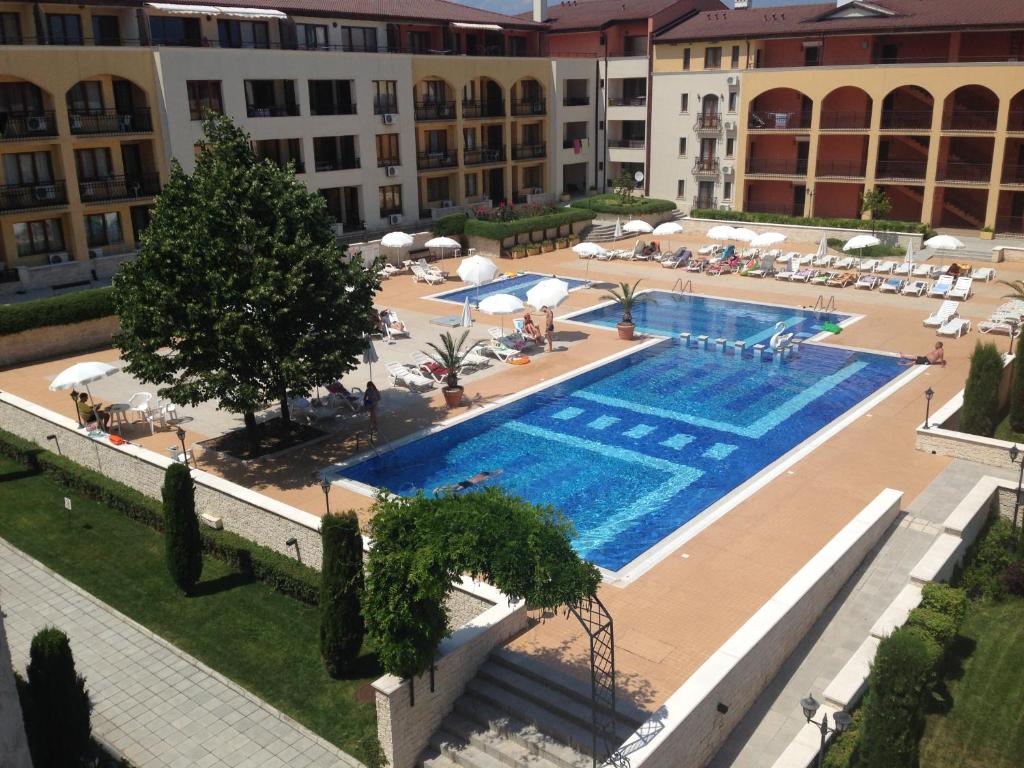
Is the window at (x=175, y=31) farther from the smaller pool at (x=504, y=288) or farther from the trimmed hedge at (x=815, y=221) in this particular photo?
the trimmed hedge at (x=815, y=221)

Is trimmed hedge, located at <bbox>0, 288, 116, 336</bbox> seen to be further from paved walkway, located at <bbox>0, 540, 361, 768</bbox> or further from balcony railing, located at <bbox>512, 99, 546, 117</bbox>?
balcony railing, located at <bbox>512, 99, 546, 117</bbox>

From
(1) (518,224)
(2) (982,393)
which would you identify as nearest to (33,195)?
(1) (518,224)

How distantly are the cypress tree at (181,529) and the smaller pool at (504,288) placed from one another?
20.2 metres

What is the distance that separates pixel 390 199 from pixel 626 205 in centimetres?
1257

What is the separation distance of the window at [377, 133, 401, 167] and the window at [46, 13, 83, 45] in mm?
13834

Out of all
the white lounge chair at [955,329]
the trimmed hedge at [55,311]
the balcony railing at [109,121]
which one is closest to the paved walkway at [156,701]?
the trimmed hedge at [55,311]

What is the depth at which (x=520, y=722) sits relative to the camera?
38.8 feet

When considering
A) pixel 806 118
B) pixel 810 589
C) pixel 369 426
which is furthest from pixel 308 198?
pixel 806 118

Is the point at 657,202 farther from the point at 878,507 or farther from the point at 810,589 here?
the point at 810,589

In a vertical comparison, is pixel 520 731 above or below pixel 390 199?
below

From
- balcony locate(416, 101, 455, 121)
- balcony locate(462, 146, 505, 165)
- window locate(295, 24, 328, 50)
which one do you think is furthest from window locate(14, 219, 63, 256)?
balcony locate(462, 146, 505, 165)

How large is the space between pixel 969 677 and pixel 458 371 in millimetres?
16193

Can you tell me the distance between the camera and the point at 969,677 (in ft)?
45.2

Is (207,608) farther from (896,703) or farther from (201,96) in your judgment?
(201,96)
